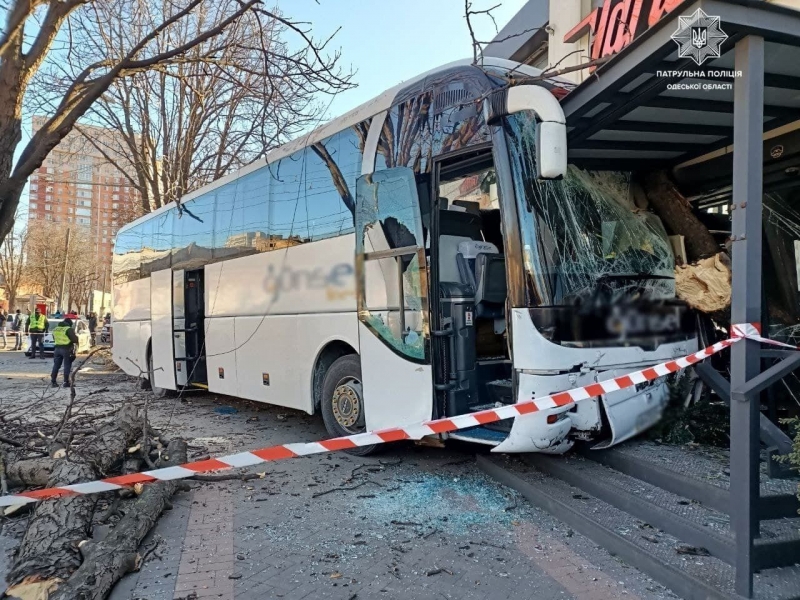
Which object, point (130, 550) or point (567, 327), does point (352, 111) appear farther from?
point (130, 550)

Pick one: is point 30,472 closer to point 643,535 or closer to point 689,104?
point 643,535

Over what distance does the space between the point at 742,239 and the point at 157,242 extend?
1075 cm

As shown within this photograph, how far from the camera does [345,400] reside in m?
6.48

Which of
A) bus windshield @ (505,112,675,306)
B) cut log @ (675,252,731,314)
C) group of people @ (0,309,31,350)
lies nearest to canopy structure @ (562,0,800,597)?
bus windshield @ (505,112,675,306)

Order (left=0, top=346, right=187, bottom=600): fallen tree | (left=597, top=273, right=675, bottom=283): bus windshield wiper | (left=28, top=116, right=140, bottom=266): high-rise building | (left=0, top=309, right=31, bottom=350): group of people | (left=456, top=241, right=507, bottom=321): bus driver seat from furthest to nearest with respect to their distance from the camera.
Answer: (left=0, top=309, right=31, bottom=350): group of people
(left=28, top=116, right=140, bottom=266): high-rise building
(left=456, top=241, right=507, bottom=321): bus driver seat
(left=597, top=273, right=675, bottom=283): bus windshield wiper
(left=0, top=346, right=187, bottom=600): fallen tree

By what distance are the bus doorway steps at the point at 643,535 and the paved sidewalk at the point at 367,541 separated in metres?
0.10

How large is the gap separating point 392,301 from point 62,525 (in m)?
3.14

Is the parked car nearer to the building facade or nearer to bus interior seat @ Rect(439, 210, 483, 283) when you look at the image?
the building facade

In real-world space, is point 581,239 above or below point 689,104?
below

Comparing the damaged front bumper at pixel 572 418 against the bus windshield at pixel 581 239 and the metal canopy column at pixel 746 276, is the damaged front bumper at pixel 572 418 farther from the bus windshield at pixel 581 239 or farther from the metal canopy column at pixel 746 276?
the metal canopy column at pixel 746 276

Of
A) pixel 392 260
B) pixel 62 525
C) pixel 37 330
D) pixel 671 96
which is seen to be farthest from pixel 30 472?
pixel 37 330

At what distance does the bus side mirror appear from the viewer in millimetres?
4086

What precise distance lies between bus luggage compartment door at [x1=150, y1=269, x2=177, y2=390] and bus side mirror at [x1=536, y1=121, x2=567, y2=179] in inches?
328

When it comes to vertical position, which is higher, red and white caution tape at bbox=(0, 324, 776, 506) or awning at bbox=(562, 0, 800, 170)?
awning at bbox=(562, 0, 800, 170)
